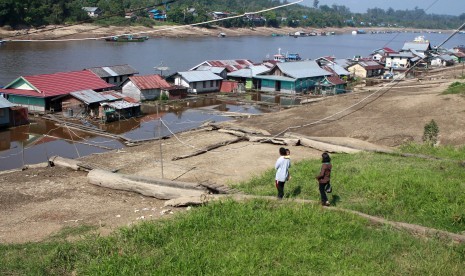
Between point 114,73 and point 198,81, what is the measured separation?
7323 mm

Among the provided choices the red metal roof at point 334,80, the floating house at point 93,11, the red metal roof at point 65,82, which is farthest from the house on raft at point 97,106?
the floating house at point 93,11

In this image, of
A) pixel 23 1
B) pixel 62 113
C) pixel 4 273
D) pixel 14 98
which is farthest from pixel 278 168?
pixel 23 1

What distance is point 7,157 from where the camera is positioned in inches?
906

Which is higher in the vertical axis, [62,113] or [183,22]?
[183,22]

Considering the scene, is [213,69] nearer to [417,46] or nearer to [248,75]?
[248,75]

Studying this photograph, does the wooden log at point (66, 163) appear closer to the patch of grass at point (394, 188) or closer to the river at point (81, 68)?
the river at point (81, 68)

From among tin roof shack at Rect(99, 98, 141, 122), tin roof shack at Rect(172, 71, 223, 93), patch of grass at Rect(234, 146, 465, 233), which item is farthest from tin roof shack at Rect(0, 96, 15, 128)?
patch of grass at Rect(234, 146, 465, 233)

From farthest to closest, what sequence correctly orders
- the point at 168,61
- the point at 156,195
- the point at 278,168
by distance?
the point at 168,61 < the point at 156,195 < the point at 278,168

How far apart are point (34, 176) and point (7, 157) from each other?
7.11 metres

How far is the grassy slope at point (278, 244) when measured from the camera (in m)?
7.69

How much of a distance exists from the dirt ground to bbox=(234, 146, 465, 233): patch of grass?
1.26m

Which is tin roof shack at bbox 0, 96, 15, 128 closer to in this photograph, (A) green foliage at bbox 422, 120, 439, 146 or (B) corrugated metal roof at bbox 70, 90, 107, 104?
(B) corrugated metal roof at bbox 70, 90, 107, 104

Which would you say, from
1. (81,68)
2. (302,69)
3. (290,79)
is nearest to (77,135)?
(290,79)

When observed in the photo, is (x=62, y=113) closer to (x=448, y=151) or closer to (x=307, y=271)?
(x=448, y=151)
